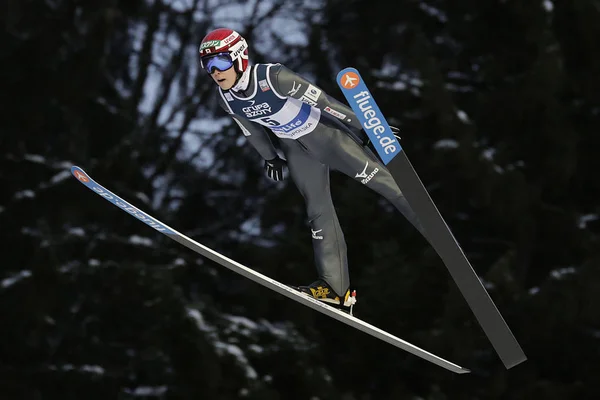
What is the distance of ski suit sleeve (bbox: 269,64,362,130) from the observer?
4254 mm

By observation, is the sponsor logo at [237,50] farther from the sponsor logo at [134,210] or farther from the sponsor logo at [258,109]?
the sponsor logo at [134,210]

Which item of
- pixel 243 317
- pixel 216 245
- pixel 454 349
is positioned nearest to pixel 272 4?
pixel 216 245

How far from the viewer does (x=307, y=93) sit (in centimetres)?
425

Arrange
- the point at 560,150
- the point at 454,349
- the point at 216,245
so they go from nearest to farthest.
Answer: the point at 454,349 → the point at 560,150 → the point at 216,245

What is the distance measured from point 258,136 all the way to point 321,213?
446mm

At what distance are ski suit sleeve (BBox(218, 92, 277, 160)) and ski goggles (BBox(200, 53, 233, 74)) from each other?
36 centimetres

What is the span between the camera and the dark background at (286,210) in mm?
9062

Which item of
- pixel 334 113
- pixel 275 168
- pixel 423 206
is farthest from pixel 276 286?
pixel 334 113

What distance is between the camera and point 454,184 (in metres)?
9.27

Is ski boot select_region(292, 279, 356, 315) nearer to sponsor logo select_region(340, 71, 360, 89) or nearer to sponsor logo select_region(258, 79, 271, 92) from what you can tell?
sponsor logo select_region(258, 79, 271, 92)

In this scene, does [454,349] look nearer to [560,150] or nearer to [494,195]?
[494,195]

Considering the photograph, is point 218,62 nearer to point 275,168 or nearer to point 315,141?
point 315,141

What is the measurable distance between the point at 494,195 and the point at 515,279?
2.46ft

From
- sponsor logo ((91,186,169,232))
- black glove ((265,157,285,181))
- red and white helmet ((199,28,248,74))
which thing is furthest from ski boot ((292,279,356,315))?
red and white helmet ((199,28,248,74))
